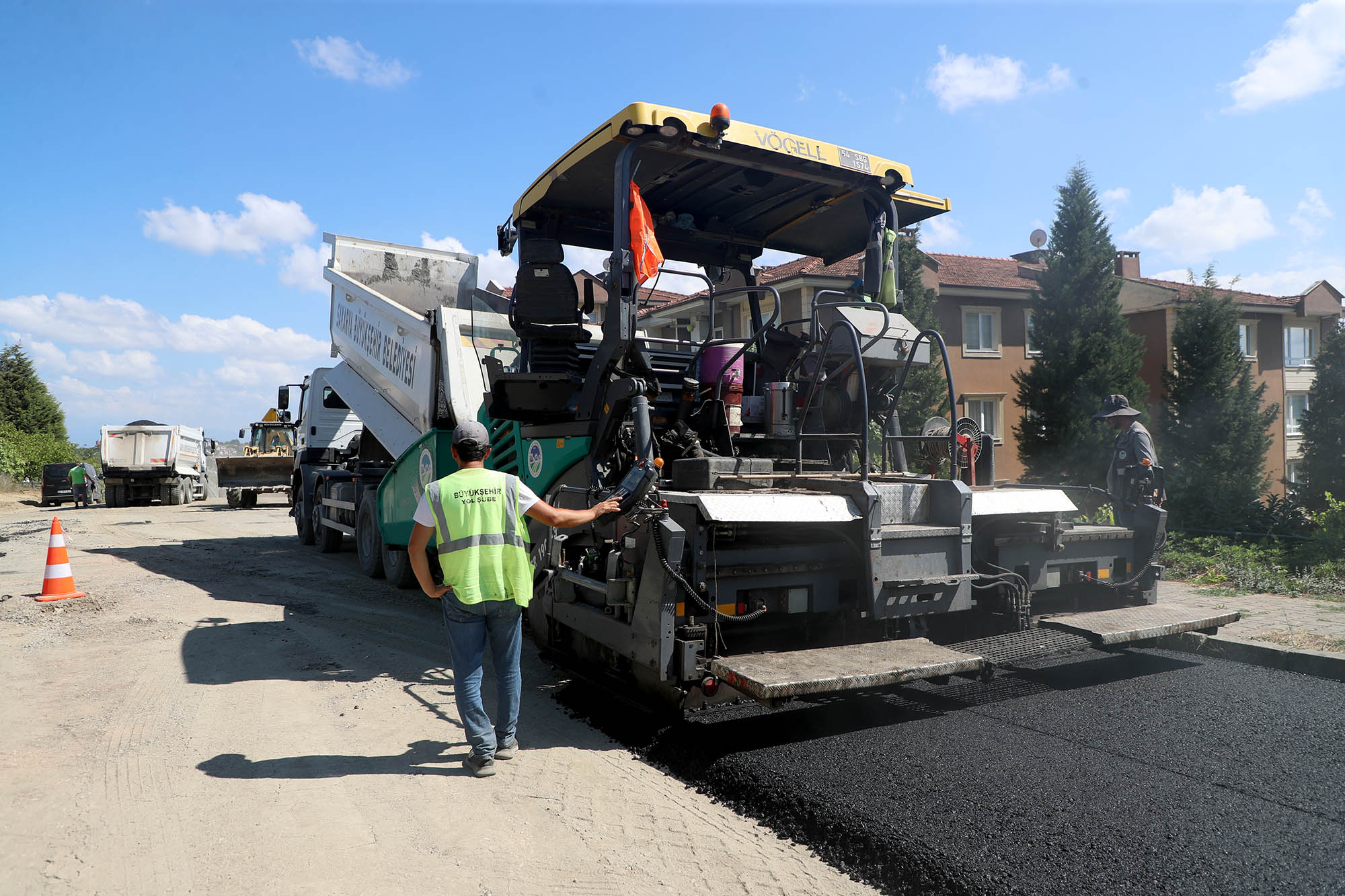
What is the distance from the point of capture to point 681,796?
11.9ft

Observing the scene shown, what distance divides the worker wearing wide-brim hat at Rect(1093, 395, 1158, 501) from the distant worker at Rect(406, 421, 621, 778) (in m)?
4.15

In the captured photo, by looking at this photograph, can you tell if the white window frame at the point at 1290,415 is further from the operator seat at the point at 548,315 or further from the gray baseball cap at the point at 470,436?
the gray baseball cap at the point at 470,436

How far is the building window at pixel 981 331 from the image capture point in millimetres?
25703

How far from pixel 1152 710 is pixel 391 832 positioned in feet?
12.8

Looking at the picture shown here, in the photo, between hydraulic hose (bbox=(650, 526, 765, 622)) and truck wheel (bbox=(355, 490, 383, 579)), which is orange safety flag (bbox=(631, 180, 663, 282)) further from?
truck wheel (bbox=(355, 490, 383, 579))

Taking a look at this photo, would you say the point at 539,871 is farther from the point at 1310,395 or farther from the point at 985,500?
the point at 1310,395

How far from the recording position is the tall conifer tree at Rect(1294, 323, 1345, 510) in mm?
14094

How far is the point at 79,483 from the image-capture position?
26.2m

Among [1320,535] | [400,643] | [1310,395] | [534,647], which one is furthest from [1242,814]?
[1310,395]

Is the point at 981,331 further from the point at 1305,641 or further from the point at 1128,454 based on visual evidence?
the point at 1305,641

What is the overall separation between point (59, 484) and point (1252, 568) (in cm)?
3102

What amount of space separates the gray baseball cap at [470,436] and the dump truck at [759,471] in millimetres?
697

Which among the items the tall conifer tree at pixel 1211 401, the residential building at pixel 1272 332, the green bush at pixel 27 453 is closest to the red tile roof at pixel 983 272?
the residential building at pixel 1272 332

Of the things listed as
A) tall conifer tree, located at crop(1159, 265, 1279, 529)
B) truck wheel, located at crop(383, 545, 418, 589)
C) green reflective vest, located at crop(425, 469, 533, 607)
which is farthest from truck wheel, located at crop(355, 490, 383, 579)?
tall conifer tree, located at crop(1159, 265, 1279, 529)
